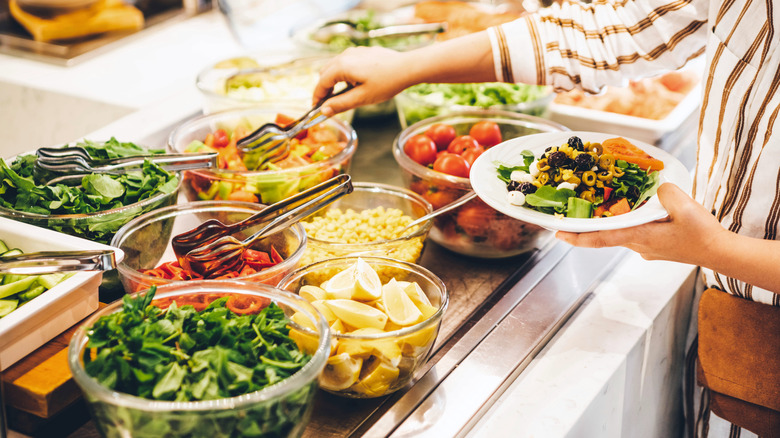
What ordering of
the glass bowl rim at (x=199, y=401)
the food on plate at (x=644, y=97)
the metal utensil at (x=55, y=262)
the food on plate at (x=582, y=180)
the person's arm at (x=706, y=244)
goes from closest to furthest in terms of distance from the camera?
the glass bowl rim at (x=199, y=401)
the metal utensil at (x=55, y=262)
the person's arm at (x=706, y=244)
the food on plate at (x=582, y=180)
the food on plate at (x=644, y=97)

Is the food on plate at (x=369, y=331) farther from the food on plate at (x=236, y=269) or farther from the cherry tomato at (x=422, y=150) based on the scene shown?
the cherry tomato at (x=422, y=150)

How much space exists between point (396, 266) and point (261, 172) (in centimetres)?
41

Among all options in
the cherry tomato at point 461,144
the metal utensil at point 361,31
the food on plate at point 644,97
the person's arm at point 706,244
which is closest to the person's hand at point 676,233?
the person's arm at point 706,244

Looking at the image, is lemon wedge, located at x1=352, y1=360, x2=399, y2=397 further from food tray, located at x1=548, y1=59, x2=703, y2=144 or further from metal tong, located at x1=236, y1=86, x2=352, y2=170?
food tray, located at x1=548, y1=59, x2=703, y2=144

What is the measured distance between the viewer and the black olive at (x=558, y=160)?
1.24 metres

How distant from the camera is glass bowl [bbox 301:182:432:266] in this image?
1.27 metres

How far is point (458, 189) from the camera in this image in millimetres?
1449

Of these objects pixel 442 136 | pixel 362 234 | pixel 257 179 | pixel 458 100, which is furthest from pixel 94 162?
pixel 458 100

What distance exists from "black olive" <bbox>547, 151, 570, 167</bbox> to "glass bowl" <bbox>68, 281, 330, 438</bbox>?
1.82ft

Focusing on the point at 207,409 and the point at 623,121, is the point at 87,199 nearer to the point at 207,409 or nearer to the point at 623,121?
the point at 207,409

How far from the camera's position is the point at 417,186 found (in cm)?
152

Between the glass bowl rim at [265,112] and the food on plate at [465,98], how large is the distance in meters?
0.25

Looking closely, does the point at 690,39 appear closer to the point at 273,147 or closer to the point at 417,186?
the point at 417,186

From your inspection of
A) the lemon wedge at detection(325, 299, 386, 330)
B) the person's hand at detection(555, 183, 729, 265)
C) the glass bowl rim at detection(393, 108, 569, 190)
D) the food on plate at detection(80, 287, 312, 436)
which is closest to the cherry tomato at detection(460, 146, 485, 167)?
the glass bowl rim at detection(393, 108, 569, 190)
